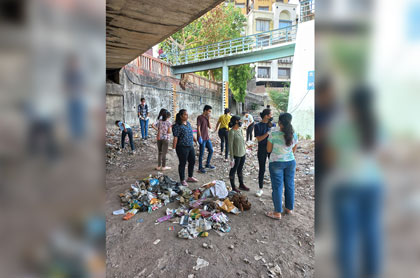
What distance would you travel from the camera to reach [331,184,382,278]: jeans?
56cm

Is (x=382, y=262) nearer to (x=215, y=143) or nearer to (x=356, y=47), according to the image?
(x=356, y=47)

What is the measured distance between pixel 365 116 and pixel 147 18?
13.1 feet

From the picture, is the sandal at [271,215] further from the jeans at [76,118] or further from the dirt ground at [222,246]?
the jeans at [76,118]

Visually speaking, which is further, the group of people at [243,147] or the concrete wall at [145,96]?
the concrete wall at [145,96]

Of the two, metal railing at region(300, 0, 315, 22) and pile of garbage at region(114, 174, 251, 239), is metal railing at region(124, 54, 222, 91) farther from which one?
metal railing at region(300, 0, 315, 22)

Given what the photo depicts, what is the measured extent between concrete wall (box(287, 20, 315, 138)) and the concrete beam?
2076mm

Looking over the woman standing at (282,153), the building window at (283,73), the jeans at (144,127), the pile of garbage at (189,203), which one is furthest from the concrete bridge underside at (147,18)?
the building window at (283,73)

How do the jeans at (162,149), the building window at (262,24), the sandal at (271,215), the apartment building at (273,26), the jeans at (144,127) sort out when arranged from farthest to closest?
the building window at (262,24) → the apartment building at (273,26) → the jeans at (144,127) → the jeans at (162,149) → the sandal at (271,215)

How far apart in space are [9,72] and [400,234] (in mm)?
960

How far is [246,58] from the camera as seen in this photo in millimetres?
15078

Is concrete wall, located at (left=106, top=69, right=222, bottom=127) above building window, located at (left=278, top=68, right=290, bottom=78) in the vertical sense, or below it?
below

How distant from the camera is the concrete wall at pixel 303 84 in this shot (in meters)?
9.91

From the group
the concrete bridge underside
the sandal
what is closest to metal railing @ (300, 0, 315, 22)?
the concrete bridge underside

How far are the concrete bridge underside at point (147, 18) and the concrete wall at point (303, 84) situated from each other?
7245 mm
